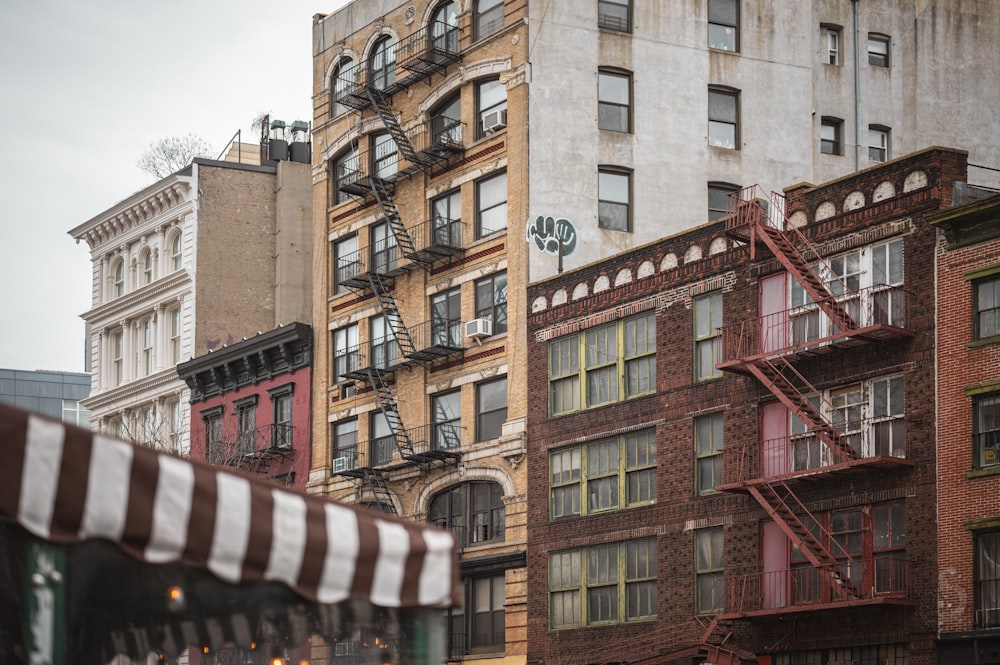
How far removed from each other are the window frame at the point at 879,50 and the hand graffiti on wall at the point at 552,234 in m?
14.6

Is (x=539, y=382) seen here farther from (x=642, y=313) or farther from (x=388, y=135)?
(x=388, y=135)

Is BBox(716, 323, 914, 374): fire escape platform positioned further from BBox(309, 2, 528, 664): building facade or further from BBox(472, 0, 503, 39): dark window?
BBox(472, 0, 503, 39): dark window

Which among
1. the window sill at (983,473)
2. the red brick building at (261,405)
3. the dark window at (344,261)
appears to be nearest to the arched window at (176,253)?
the red brick building at (261,405)

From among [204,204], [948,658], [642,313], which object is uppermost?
[204,204]

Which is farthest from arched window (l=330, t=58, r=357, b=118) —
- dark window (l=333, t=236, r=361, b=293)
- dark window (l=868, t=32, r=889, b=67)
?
dark window (l=868, t=32, r=889, b=67)

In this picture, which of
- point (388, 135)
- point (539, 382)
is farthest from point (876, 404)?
point (388, 135)

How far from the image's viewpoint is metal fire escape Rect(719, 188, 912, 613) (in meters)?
36.2

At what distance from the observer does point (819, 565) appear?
36094 millimetres

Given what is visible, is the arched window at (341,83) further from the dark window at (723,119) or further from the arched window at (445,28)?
the dark window at (723,119)

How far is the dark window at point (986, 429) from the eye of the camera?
34.2 metres

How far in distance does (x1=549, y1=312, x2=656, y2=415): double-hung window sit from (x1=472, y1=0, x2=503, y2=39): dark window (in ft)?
38.1

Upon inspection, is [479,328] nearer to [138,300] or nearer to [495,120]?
[495,120]

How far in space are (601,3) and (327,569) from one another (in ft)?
142

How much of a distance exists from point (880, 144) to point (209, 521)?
49395mm
